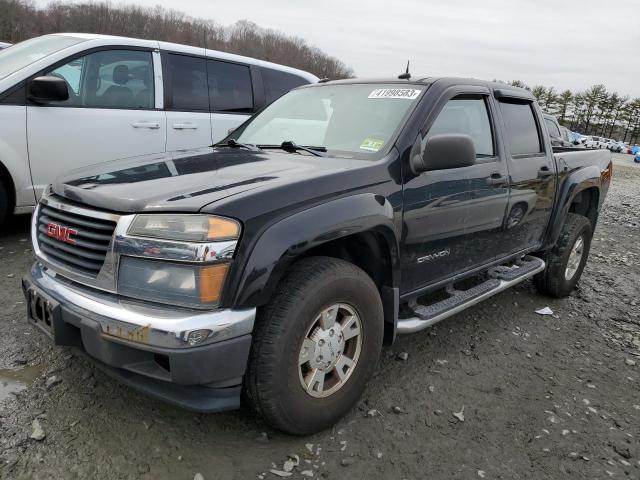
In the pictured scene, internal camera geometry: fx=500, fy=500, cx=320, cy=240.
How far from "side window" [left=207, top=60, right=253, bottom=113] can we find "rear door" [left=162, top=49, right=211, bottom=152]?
0.11m

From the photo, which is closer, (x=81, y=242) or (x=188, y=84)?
(x=81, y=242)

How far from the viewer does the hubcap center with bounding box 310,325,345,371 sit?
2.32 metres

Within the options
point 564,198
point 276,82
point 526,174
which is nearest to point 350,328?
point 526,174

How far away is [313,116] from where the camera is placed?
3.37m

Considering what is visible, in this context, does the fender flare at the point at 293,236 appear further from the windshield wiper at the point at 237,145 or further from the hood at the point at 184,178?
the windshield wiper at the point at 237,145

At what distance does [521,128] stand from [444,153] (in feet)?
5.23

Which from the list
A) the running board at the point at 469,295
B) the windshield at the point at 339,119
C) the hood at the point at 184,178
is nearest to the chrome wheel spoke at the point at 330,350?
the running board at the point at 469,295

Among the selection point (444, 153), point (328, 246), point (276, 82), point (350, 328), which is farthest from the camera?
point (276, 82)

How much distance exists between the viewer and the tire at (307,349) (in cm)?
212

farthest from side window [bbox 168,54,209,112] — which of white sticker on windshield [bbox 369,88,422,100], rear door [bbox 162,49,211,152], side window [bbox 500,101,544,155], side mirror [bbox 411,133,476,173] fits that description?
side mirror [bbox 411,133,476,173]

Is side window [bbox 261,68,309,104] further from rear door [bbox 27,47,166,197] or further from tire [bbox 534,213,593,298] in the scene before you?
tire [bbox 534,213,593,298]

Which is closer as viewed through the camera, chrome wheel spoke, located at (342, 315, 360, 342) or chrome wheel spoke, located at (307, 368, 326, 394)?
chrome wheel spoke, located at (307, 368, 326, 394)

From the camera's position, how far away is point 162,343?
1.93 m

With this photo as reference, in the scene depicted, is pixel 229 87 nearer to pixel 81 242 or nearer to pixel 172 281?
pixel 81 242
